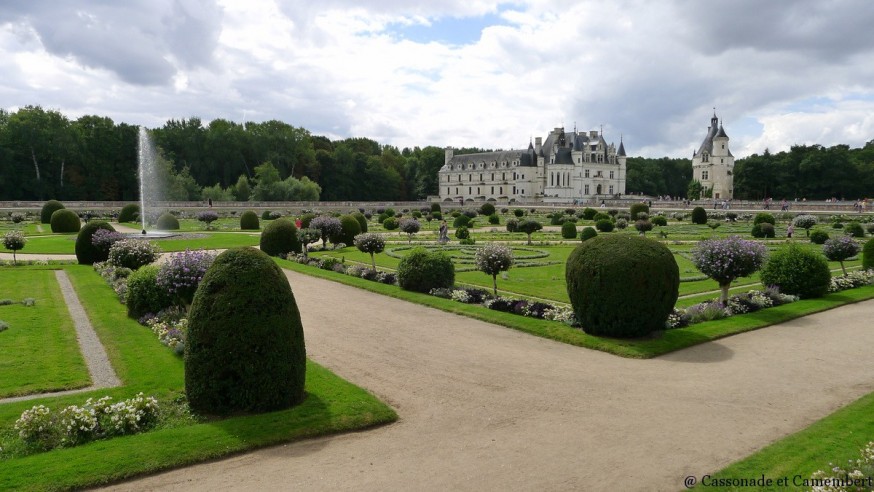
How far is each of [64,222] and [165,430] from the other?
128 feet

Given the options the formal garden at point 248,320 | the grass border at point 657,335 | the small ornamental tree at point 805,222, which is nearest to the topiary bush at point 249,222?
the formal garden at point 248,320

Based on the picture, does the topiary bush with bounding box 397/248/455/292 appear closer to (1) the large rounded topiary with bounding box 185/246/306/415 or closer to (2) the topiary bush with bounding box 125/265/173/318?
(2) the topiary bush with bounding box 125/265/173/318

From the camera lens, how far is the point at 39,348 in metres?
11.5

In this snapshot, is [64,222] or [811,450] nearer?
[811,450]

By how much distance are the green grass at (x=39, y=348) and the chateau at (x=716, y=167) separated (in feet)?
323

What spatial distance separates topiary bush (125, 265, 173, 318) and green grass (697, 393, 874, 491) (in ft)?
39.9

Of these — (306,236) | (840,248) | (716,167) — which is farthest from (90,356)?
(716,167)

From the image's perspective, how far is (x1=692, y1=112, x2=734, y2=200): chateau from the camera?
97812mm

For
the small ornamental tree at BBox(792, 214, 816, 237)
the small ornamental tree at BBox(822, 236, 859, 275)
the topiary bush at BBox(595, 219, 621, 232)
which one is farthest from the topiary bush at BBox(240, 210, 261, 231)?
the small ornamental tree at BBox(792, 214, 816, 237)

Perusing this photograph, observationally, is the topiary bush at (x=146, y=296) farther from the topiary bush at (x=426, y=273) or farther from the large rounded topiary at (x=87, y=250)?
the large rounded topiary at (x=87, y=250)

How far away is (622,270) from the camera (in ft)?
38.4

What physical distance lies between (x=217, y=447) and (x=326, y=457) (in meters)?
1.31

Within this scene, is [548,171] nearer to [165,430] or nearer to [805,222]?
[805,222]

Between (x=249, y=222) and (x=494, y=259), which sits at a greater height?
(x=249, y=222)
